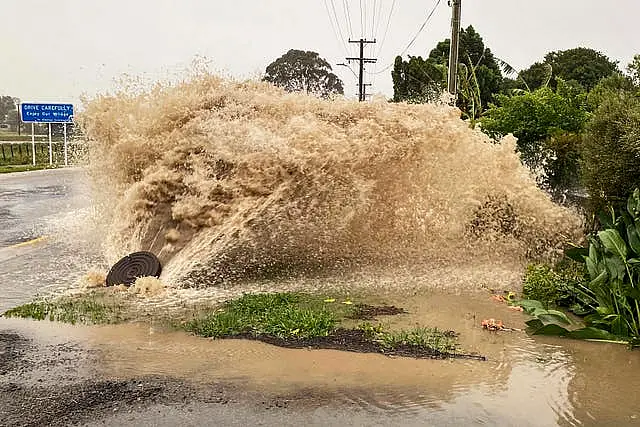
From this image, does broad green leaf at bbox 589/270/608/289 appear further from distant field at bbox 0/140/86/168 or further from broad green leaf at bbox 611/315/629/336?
distant field at bbox 0/140/86/168

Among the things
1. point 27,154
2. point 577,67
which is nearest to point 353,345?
point 27,154

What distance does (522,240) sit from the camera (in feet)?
33.7

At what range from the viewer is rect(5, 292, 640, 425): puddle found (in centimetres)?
486

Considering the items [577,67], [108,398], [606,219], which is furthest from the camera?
[577,67]

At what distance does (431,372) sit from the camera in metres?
5.51

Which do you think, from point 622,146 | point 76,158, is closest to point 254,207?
point 76,158

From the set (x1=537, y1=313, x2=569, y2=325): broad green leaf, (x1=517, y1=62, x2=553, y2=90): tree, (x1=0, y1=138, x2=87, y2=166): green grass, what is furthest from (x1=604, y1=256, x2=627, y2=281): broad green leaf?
(x1=517, y1=62, x2=553, y2=90): tree

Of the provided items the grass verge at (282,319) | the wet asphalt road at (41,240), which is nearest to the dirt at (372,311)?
the grass verge at (282,319)

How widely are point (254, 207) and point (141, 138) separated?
1.97 meters

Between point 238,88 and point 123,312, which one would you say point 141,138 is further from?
point 123,312

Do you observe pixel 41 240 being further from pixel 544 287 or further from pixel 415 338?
pixel 544 287

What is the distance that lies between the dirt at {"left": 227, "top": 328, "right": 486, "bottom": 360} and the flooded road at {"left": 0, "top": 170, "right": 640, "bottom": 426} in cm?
13

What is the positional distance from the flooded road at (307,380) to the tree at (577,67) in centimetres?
4648

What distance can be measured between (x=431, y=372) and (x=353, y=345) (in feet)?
2.77
